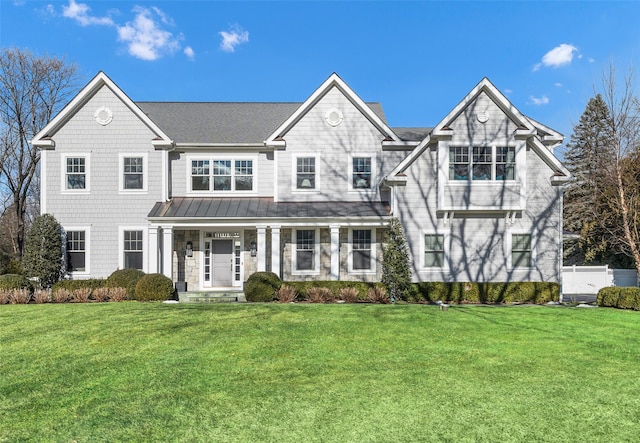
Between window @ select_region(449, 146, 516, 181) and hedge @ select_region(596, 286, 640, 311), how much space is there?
561cm

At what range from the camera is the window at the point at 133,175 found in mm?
18469

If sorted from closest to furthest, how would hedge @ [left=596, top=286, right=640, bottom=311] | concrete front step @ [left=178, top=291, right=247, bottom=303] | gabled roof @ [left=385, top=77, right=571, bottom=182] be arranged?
hedge @ [left=596, top=286, right=640, bottom=311] < concrete front step @ [left=178, top=291, right=247, bottom=303] < gabled roof @ [left=385, top=77, right=571, bottom=182]

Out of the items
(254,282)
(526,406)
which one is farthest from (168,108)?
(526,406)

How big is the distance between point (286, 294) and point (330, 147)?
7.34 meters

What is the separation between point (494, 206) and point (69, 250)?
18.4 meters

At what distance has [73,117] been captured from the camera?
60.6 ft

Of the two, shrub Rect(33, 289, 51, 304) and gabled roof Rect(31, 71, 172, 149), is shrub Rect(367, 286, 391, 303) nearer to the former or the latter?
gabled roof Rect(31, 71, 172, 149)

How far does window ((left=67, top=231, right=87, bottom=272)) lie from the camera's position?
1811 centimetres

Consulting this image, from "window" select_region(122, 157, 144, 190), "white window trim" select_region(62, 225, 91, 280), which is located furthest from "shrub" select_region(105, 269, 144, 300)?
"window" select_region(122, 157, 144, 190)

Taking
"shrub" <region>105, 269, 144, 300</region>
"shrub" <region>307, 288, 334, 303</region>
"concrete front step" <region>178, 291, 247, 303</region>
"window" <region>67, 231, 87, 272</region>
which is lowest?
"concrete front step" <region>178, 291, 247, 303</region>

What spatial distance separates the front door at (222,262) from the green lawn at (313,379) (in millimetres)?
7768

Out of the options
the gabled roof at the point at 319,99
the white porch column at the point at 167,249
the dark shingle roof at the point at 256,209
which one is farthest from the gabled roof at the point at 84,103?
the gabled roof at the point at 319,99

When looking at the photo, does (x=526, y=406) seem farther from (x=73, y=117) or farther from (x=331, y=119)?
(x=73, y=117)

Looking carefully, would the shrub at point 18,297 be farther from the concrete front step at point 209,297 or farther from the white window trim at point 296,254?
the white window trim at point 296,254
